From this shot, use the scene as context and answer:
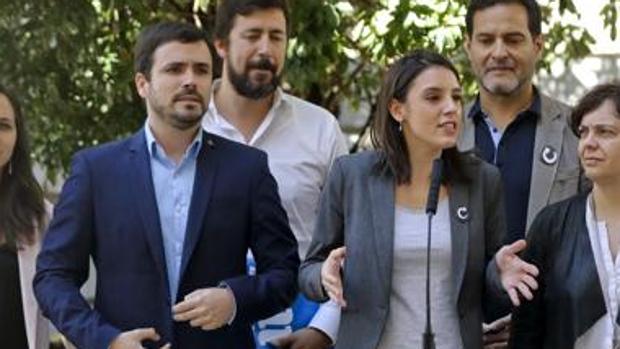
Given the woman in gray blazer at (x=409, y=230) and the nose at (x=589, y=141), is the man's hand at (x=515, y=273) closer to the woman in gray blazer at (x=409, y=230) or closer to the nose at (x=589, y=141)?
the woman in gray blazer at (x=409, y=230)

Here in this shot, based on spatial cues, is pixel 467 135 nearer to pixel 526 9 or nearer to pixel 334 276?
pixel 526 9

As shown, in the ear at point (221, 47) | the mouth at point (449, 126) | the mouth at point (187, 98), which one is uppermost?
the ear at point (221, 47)

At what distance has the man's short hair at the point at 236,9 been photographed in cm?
536

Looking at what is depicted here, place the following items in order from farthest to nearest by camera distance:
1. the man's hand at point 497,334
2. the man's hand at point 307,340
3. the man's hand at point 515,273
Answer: the man's hand at point 307,340, the man's hand at point 497,334, the man's hand at point 515,273

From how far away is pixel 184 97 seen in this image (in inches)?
181

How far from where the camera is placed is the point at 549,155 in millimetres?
5195

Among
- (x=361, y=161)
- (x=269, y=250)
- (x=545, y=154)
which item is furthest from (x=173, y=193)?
(x=545, y=154)

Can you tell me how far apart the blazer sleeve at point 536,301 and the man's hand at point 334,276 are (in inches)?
25.4

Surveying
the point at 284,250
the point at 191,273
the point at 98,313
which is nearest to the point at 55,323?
the point at 98,313

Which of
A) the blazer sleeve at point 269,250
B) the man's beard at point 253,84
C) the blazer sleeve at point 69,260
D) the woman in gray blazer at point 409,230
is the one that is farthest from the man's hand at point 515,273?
the man's beard at point 253,84

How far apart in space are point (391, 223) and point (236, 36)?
4.01 feet

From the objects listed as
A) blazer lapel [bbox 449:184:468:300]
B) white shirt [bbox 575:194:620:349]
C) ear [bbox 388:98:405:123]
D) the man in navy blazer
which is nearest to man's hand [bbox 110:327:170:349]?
the man in navy blazer

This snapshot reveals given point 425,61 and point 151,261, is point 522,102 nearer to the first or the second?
point 425,61

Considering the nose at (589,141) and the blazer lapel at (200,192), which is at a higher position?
the nose at (589,141)
